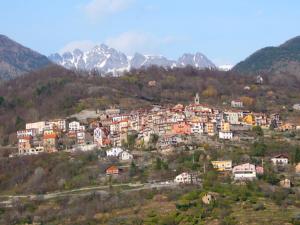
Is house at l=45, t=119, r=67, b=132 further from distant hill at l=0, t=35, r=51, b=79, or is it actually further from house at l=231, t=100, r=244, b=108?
distant hill at l=0, t=35, r=51, b=79

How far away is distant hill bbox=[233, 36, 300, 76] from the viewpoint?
12031cm

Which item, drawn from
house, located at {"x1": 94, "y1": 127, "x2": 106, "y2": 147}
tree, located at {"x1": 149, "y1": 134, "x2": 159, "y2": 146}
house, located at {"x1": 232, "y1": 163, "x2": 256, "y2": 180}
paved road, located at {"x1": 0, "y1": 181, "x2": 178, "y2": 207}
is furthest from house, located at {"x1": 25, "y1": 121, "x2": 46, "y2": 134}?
house, located at {"x1": 232, "y1": 163, "x2": 256, "y2": 180}

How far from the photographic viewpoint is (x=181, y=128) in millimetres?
60812

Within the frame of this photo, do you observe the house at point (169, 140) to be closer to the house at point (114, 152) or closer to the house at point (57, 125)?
the house at point (114, 152)

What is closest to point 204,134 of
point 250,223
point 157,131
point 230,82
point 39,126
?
point 157,131

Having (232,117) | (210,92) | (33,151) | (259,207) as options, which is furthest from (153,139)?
(210,92)

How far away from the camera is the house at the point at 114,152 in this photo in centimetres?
5547

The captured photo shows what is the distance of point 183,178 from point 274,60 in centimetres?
8045

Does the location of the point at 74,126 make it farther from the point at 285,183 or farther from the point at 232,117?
the point at 285,183

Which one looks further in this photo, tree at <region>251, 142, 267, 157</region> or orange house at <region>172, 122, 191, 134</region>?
orange house at <region>172, 122, 191, 134</region>

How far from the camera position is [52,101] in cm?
7394

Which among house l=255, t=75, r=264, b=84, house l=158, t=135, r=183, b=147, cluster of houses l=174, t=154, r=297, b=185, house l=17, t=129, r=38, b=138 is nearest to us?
cluster of houses l=174, t=154, r=297, b=185

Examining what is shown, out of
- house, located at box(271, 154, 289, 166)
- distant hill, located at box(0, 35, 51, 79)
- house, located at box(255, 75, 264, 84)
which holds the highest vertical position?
distant hill, located at box(0, 35, 51, 79)

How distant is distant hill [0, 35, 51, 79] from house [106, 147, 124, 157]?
9170 cm
